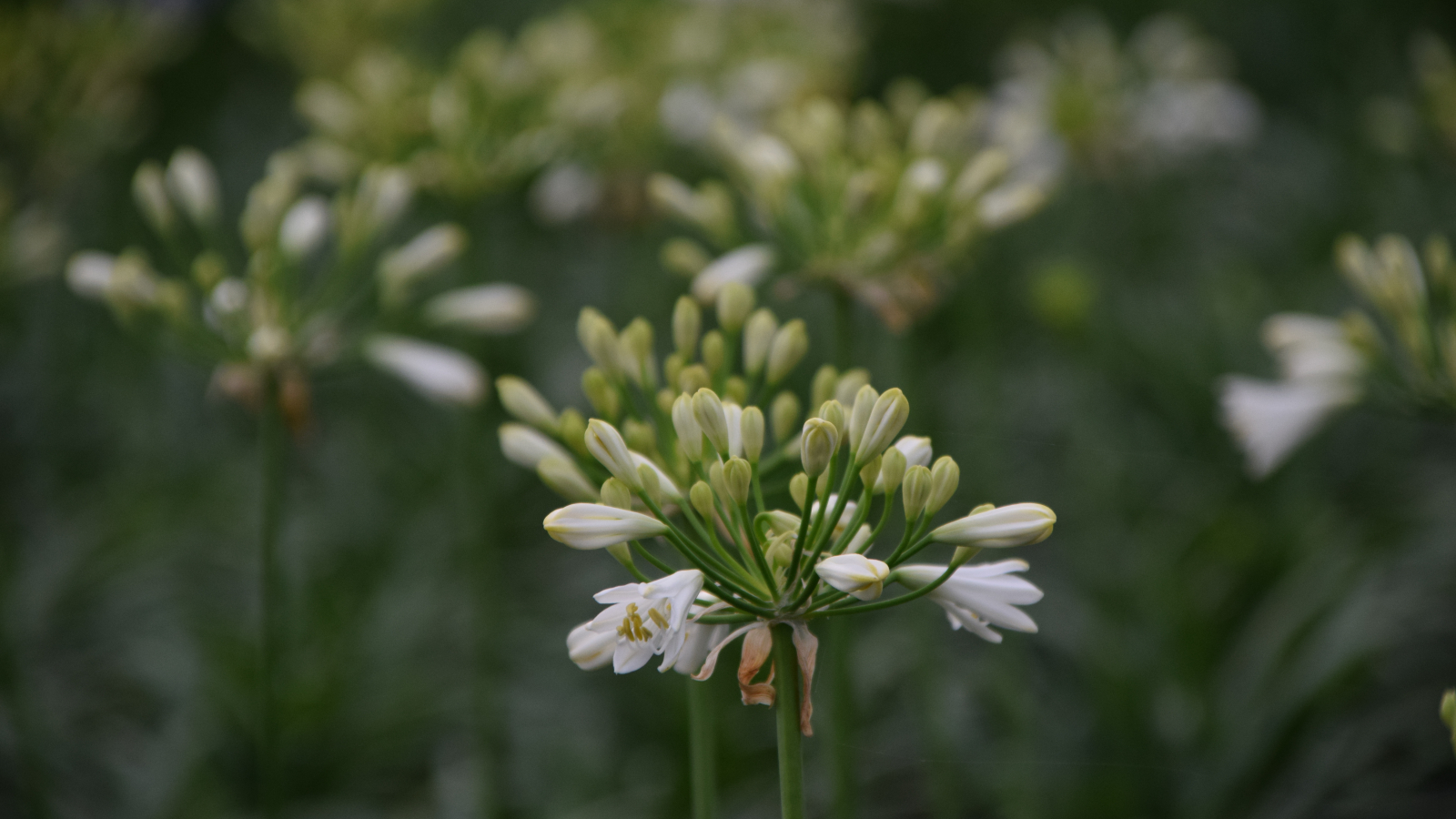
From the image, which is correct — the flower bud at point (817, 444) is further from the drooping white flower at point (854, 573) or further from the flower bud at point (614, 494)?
the flower bud at point (614, 494)

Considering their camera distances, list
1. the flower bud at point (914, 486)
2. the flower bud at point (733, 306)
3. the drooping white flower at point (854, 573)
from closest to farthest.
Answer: the drooping white flower at point (854, 573) < the flower bud at point (914, 486) < the flower bud at point (733, 306)

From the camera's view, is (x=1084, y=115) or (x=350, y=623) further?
(x=1084, y=115)

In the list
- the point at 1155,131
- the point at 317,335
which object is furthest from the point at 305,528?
the point at 1155,131

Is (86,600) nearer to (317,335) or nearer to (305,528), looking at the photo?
(305,528)

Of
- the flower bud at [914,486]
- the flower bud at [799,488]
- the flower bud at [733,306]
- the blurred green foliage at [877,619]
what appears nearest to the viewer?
the flower bud at [914,486]

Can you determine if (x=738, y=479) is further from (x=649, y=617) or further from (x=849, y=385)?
(x=849, y=385)

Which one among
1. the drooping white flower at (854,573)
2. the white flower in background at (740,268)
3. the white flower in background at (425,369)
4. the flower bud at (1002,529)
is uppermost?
the white flower in background at (740,268)


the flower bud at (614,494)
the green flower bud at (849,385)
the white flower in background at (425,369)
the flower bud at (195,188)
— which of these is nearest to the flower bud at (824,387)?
the green flower bud at (849,385)
